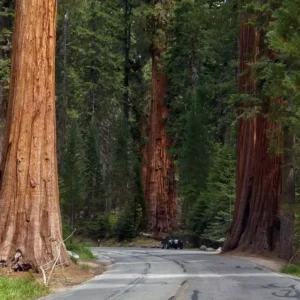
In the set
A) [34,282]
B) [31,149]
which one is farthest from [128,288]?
[31,149]

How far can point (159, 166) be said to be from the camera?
163 feet

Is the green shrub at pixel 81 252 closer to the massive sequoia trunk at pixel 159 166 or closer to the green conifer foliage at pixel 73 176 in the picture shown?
the massive sequoia trunk at pixel 159 166

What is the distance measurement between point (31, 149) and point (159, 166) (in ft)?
106

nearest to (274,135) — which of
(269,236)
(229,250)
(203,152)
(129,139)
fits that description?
(269,236)

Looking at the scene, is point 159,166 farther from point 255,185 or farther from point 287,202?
point 287,202

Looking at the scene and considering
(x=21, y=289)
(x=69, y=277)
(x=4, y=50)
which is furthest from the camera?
(x=4, y=50)

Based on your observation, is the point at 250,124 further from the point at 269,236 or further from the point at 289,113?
the point at 289,113

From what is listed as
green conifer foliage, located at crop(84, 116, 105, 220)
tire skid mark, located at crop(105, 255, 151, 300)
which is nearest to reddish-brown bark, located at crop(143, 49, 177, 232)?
green conifer foliage, located at crop(84, 116, 105, 220)

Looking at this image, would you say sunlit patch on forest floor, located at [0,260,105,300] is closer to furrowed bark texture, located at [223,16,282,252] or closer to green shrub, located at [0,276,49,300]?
green shrub, located at [0,276,49,300]

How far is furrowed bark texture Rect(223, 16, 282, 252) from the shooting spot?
27.5 metres

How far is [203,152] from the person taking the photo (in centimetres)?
4788

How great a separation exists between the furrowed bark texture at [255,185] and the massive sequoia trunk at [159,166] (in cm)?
1851

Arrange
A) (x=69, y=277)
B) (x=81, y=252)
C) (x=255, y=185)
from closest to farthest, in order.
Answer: (x=69, y=277)
(x=255, y=185)
(x=81, y=252)

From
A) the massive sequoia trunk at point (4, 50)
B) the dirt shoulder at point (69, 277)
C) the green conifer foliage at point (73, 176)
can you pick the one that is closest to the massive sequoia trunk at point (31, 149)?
the dirt shoulder at point (69, 277)
